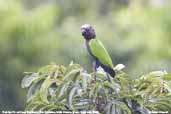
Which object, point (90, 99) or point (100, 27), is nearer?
point (90, 99)

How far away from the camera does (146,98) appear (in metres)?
1.53

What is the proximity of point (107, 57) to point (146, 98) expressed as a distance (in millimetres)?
243

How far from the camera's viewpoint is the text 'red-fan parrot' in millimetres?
1614

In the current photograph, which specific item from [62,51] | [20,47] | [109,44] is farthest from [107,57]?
[20,47]

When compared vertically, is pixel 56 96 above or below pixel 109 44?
below

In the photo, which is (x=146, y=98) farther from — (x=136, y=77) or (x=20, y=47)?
(x=20, y=47)

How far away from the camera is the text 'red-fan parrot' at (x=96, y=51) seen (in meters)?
1.61

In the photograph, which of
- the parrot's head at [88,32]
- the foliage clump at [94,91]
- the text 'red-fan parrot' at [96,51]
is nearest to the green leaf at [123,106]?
the foliage clump at [94,91]

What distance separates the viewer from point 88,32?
1635 millimetres

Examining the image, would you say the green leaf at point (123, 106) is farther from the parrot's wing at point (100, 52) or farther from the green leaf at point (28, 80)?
the green leaf at point (28, 80)

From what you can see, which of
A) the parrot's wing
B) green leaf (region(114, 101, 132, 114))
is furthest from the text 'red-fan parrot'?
green leaf (region(114, 101, 132, 114))

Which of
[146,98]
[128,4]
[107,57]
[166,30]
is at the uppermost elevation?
[128,4]

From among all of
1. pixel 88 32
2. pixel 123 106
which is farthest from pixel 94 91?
pixel 88 32

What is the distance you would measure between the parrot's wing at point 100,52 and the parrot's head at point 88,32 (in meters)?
0.02
